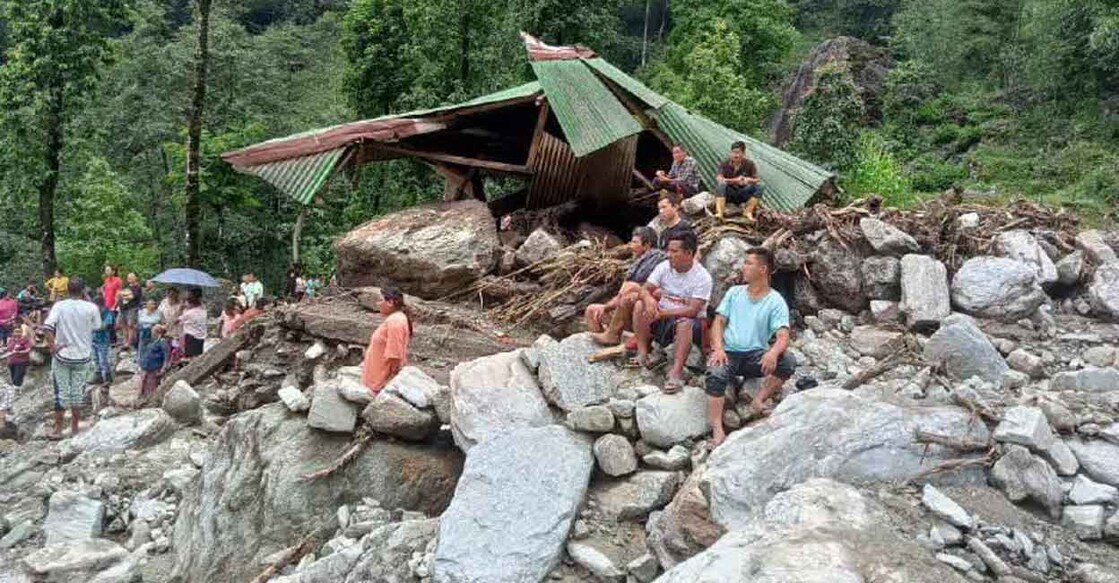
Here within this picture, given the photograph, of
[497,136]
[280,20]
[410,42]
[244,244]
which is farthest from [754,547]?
[280,20]

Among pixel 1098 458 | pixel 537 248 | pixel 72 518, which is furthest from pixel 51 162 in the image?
pixel 1098 458

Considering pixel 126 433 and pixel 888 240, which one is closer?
pixel 888 240

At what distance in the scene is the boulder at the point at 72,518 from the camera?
757 centimetres

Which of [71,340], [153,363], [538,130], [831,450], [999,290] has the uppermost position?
[538,130]

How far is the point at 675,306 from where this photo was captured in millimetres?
6344

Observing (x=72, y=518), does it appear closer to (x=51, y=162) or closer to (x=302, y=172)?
(x=302, y=172)

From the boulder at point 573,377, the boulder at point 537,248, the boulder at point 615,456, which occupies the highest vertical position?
the boulder at point 537,248

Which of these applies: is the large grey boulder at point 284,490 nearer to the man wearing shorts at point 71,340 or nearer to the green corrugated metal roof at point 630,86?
the man wearing shorts at point 71,340

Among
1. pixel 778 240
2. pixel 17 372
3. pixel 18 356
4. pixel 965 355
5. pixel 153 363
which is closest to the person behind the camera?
pixel 965 355

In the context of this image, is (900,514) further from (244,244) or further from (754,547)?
(244,244)

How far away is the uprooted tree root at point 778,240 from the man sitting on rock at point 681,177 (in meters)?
0.94

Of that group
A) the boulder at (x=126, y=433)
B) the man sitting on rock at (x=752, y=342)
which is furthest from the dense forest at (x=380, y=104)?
the man sitting on rock at (x=752, y=342)

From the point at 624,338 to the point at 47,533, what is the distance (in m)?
6.01

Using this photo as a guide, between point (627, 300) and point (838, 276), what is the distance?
8.75ft
